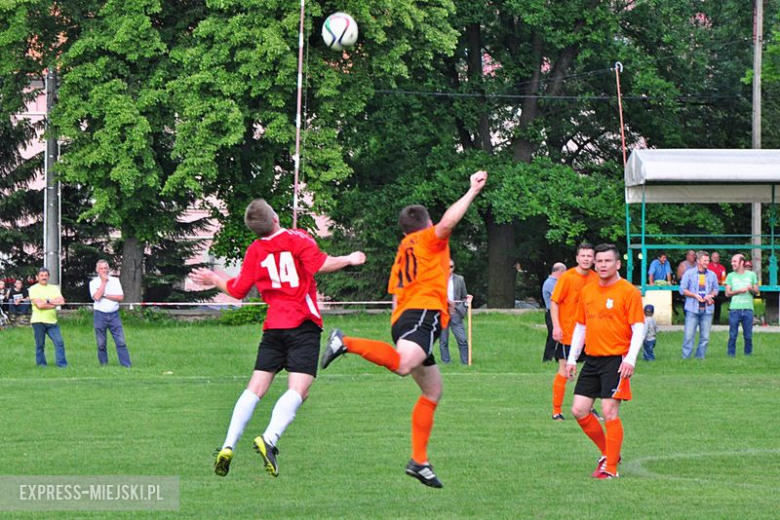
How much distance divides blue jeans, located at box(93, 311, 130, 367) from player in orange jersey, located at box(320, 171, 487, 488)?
13497 millimetres

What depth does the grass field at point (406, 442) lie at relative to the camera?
9.79 m

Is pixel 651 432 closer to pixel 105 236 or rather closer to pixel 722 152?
pixel 722 152

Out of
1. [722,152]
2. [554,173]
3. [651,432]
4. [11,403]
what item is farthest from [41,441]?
[554,173]

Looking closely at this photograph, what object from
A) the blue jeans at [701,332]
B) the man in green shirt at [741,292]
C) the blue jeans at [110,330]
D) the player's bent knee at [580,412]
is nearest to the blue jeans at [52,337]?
the blue jeans at [110,330]

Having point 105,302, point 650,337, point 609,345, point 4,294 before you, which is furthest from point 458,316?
point 4,294

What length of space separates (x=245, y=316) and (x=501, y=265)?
9804 millimetres

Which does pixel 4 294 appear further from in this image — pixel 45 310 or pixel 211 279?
pixel 211 279

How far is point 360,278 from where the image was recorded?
45719 mm

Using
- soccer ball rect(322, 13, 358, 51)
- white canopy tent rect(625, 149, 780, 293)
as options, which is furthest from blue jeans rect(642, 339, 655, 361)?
soccer ball rect(322, 13, 358, 51)

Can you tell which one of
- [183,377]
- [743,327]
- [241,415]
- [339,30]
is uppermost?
[339,30]

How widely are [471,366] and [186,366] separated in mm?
5375

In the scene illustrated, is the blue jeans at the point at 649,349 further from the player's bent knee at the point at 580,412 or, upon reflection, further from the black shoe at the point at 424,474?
the black shoe at the point at 424,474

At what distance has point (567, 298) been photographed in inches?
584

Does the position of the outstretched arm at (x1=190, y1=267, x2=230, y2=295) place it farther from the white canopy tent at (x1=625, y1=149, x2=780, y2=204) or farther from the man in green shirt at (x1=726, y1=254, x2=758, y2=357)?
the white canopy tent at (x1=625, y1=149, x2=780, y2=204)
